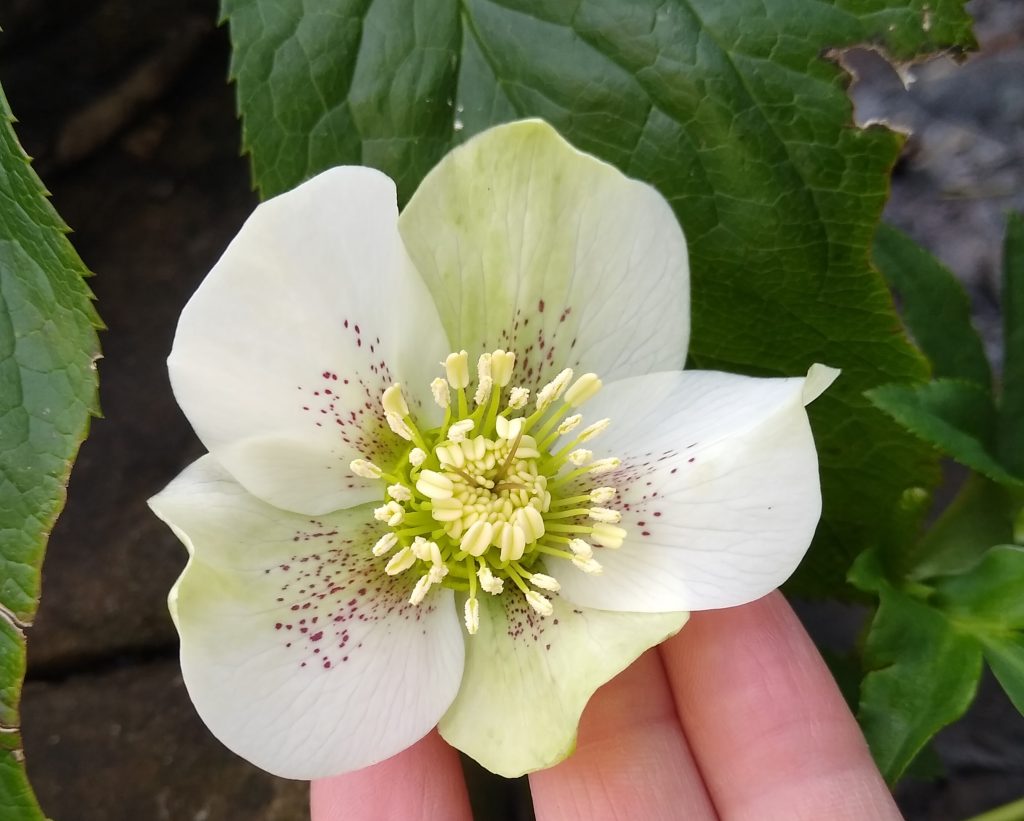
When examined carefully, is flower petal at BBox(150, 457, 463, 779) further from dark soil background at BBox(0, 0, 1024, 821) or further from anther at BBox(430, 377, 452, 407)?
dark soil background at BBox(0, 0, 1024, 821)

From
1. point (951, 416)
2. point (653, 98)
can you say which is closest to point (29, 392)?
point (653, 98)

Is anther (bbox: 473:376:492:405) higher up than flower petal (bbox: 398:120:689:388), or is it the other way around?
flower petal (bbox: 398:120:689:388)

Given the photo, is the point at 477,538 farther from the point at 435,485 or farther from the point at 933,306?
the point at 933,306

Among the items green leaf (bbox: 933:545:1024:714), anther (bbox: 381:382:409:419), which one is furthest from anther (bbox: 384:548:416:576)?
green leaf (bbox: 933:545:1024:714)

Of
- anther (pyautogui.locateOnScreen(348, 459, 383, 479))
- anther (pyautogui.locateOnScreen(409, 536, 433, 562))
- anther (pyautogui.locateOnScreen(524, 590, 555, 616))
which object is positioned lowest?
anther (pyautogui.locateOnScreen(524, 590, 555, 616))

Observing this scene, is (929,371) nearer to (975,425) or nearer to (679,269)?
(975,425)

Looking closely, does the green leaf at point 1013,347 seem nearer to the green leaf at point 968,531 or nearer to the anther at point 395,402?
the green leaf at point 968,531
